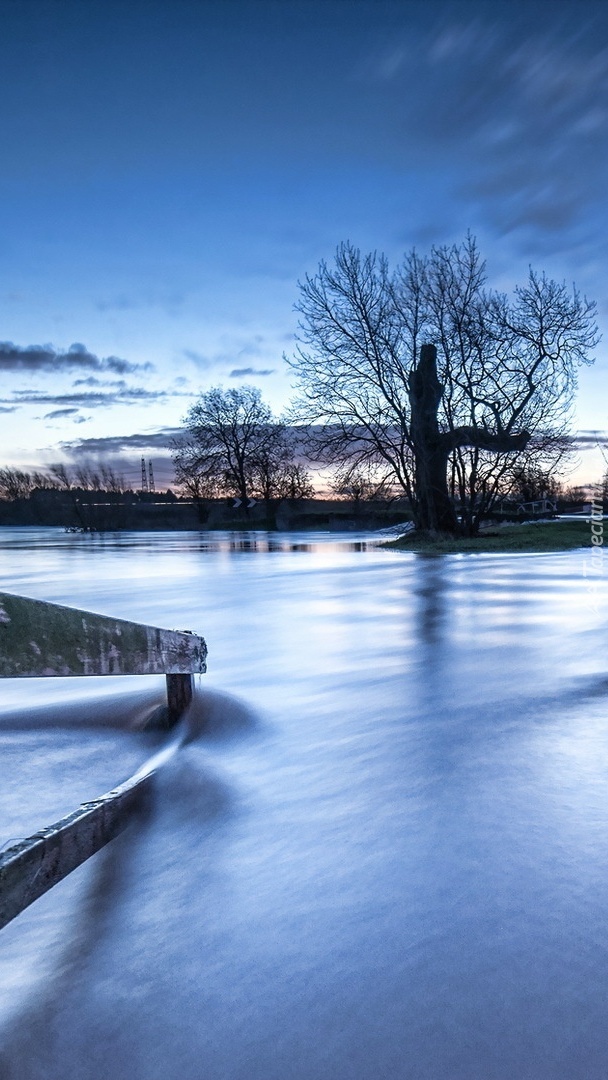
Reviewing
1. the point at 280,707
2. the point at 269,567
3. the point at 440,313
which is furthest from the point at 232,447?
the point at 280,707

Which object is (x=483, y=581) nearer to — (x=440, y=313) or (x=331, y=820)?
(x=331, y=820)

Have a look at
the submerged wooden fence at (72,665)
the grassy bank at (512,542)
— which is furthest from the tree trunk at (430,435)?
the submerged wooden fence at (72,665)

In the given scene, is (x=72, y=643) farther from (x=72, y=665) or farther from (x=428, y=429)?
(x=428, y=429)

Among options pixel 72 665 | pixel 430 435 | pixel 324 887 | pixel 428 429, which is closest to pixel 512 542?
pixel 430 435

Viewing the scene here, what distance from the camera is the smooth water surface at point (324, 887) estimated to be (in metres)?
1.36

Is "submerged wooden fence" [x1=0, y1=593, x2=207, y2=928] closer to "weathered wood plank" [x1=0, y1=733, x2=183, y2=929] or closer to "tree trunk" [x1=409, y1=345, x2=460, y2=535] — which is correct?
"weathered wood plank" [x1=0, y1=733, x2=183, y2=929]

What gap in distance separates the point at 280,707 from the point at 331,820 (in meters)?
1.62

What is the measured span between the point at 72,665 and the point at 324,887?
112 cm

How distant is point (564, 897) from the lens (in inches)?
69.9

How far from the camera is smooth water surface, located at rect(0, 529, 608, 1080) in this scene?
Answer: 1362mm

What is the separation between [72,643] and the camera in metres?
2.47

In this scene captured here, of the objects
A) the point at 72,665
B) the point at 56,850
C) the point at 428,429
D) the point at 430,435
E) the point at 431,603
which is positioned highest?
the point at 428,429

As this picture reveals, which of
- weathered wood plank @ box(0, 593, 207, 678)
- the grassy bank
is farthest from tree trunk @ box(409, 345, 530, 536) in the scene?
weathered wood plank @ box(0, 593, 207, 678)

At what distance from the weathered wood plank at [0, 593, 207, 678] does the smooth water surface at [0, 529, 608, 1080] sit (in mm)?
450
